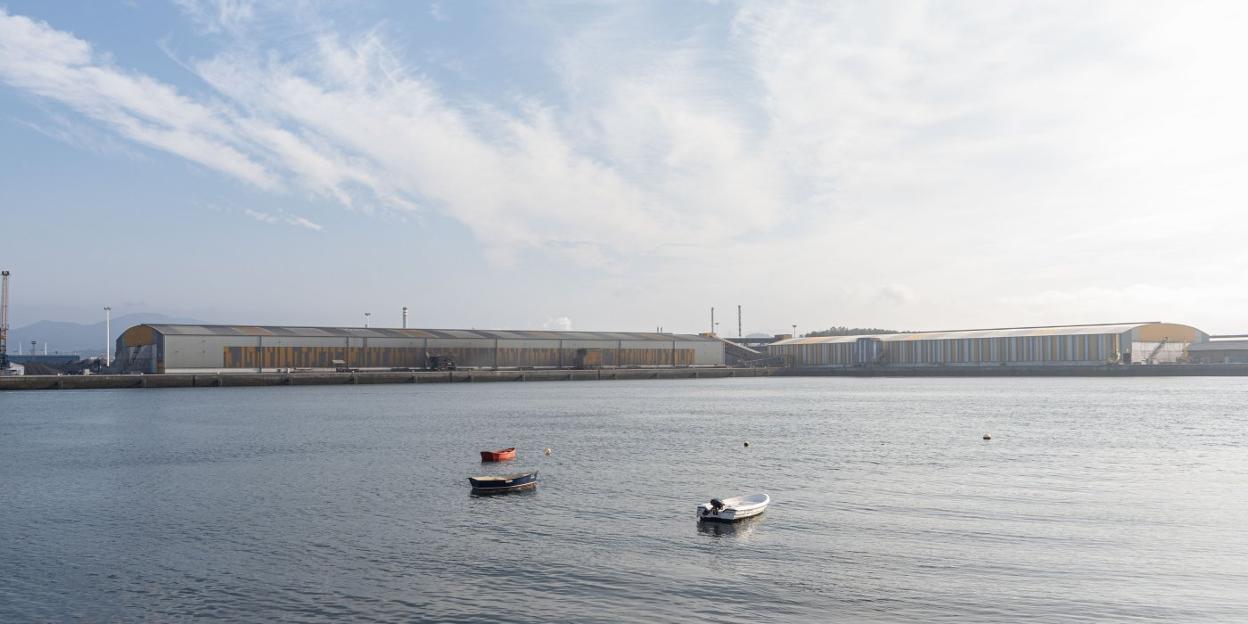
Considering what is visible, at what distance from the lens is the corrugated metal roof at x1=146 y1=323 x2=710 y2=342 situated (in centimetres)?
12381

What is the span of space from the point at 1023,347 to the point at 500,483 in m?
142

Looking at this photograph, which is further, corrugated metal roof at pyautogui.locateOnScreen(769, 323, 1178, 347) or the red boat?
corrugated metal roof at pyautogui.locateOnScreen(769, 323, 1178, 347)

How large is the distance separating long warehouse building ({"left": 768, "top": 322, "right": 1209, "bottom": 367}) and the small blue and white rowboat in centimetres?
13497

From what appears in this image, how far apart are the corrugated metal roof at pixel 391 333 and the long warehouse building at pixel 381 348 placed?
122mm

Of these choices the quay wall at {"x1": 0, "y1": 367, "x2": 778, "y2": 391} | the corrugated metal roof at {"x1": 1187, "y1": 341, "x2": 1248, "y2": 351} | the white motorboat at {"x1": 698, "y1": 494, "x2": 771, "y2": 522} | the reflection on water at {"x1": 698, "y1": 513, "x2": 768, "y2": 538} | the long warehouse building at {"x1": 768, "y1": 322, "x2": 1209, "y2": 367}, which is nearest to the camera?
the reflection on water at {"x1": 698, "y1": 513, "x2": 768, "y2": 538}

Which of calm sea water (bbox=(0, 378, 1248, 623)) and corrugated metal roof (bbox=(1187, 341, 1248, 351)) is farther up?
corrugated metal roof (bbox=(1187, 341, 1248, 351))

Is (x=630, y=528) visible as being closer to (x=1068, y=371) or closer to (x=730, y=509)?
(x=730, y=509)

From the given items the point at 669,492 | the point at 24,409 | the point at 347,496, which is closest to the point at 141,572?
the point at 347,496

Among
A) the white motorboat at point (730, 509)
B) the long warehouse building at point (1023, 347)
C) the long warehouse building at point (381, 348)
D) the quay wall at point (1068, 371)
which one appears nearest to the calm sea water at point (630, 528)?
the white motorboat at point (730, 509)

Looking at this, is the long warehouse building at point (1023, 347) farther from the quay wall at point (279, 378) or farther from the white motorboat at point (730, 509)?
the white motorboat at point (730, 509)

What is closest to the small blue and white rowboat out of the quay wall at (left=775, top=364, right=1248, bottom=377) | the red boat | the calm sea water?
the calm sea water

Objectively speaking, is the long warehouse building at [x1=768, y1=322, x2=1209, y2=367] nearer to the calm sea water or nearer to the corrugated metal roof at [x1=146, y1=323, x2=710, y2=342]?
the corrugated metal roof at [x1=146, y1=323, x2=710, y2=342]

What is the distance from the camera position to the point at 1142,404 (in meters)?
78.4

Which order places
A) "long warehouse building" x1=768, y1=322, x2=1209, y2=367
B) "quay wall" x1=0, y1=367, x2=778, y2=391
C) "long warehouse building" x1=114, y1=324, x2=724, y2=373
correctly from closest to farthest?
1. "quay wall" x1=0, y1=367, x2=778, y2=391
2. "long warehouse building" x1=114, y1=324, x2=724, y2=373
3. "long warehouse building" x1=768, y1=322, x2=1209, y2=367
